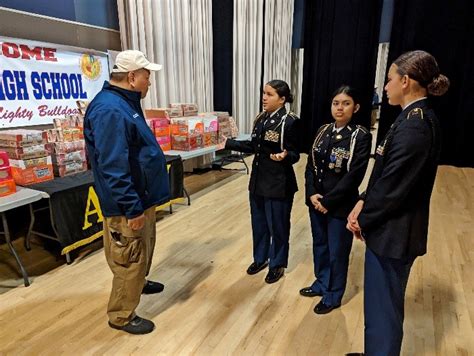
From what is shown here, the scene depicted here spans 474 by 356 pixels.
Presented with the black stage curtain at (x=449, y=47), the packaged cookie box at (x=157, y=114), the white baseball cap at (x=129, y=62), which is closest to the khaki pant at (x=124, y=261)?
the white baseball cap at (x=129, y=62)

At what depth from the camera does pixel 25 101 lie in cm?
319

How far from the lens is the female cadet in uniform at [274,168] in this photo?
2115 millimetres

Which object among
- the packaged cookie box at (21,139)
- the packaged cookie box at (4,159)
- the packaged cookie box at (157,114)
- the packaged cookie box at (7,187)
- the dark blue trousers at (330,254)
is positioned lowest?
the dark blue trousers at (330,254)

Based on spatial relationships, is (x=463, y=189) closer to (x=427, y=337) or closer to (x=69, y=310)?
(x=427, y=337)

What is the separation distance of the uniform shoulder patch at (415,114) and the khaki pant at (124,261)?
4.44 ft

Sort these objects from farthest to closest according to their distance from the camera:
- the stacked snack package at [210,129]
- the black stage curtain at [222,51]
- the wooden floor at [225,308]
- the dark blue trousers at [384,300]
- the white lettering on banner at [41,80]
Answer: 1. the black stage curtain at [222,51]
2. the stacked snack package at [210,129]
3. the white lettering on banner at [41,80]
4. the wooden floor at [225,308]
5. the dark blue trousers at [384,300]

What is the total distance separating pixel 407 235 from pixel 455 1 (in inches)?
261

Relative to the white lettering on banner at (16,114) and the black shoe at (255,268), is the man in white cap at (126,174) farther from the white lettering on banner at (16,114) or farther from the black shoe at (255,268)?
the white lettering on banner at (16,114)

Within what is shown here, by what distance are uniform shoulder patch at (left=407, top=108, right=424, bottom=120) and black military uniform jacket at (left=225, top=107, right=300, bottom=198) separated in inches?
36.1

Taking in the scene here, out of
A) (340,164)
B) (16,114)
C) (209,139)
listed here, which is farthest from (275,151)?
(16,114)

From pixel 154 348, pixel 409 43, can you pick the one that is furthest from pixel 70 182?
pixel 409 43

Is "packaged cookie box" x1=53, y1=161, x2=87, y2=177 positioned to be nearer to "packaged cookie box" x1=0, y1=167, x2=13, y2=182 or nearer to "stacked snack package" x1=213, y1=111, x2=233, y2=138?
"packaged cookie box" x1=0, y1=167, x2=13, y2=182

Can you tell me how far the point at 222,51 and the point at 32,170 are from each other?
4.33 m

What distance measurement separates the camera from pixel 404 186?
1221 mm
